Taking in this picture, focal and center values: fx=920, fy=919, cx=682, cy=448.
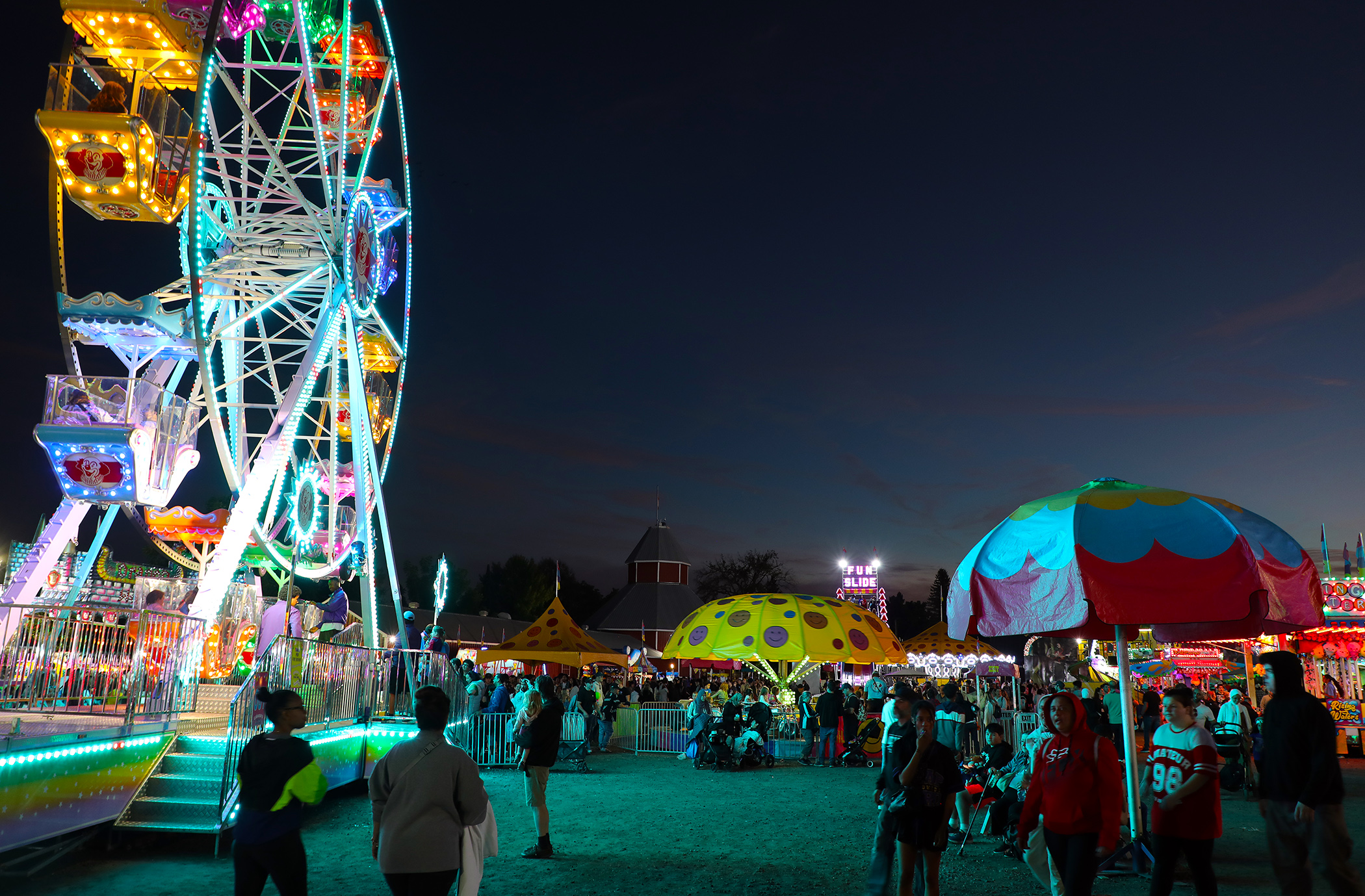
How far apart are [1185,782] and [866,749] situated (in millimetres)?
12182

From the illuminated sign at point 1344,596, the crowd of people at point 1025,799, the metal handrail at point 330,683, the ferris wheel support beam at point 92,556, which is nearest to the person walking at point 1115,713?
the crowd of people at point 1025,799

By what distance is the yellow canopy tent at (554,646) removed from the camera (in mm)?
24297

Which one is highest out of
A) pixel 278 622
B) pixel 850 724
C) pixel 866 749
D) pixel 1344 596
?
pixel 1344 596

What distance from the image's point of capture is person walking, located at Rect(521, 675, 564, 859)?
763cm

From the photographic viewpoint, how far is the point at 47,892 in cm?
617

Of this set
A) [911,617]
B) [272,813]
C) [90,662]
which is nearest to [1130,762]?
[272,813]

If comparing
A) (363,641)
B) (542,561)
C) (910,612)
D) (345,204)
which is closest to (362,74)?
(345,204)

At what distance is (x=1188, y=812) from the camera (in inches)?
201

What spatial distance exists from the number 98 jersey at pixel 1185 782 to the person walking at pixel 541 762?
4458 mm

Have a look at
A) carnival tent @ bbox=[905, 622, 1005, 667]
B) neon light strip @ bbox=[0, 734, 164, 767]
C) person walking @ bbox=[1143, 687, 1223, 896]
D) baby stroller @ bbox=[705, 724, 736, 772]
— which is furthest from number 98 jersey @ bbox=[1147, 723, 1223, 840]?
carnival tent @ bbox=[905, 622, 1005, 667]

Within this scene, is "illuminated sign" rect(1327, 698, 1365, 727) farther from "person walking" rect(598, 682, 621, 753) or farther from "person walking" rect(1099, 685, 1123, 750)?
"person walking" rect(598, 682, 621, 753)

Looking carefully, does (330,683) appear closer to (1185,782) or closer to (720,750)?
(720,750)

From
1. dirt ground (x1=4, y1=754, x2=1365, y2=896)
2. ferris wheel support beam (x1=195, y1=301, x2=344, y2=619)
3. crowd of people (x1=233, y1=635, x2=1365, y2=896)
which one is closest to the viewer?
crowd of people (x1=233, y1=635, x2=1365, y2=896)

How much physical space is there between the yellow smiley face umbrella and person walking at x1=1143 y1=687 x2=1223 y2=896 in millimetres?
11470
